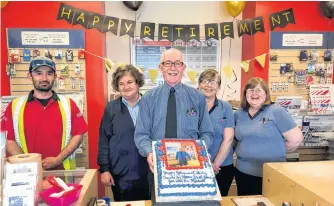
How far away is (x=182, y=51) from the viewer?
441cm

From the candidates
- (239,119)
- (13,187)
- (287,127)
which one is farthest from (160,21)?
(13,187)

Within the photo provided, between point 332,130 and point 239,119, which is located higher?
point 239,119

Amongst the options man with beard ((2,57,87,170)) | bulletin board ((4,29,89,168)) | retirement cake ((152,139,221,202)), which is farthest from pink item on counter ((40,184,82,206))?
bulletin board ((4,29,89,168))

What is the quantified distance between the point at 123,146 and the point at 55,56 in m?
2.07

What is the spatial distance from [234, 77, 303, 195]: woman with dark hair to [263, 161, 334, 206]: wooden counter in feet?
1.31

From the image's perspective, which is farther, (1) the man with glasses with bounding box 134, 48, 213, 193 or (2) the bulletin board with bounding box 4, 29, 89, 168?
(2) the bulletin board with bounding box 4, 29, 89, 168

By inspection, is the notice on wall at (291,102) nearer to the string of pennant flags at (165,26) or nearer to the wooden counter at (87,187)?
the string of pennant flags at (165,26)

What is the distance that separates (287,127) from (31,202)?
193cm

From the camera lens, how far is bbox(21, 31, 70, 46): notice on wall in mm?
3693

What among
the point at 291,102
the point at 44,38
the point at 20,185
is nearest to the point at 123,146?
the point at 20,185

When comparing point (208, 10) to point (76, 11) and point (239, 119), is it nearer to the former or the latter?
point (76, 11)

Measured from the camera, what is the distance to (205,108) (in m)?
2.12

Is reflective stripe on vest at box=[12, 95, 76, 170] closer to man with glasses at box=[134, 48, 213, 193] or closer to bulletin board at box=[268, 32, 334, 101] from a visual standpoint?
man with glasses at box=[134, 48, 213, 193]

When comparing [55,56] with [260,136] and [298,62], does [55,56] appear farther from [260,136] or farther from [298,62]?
[298,62]
